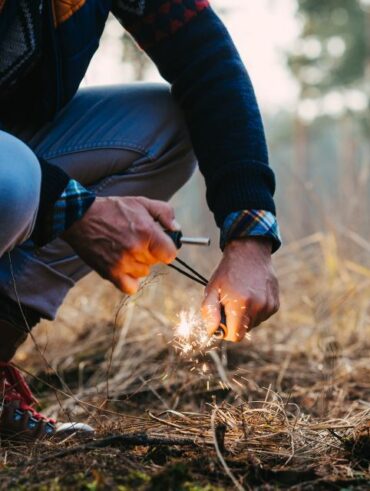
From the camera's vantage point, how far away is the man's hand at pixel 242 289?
4.09 feet

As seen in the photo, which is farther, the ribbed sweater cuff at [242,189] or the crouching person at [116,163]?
the ribbed sweater cuff at [242,189]

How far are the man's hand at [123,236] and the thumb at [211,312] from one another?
0.38 ft

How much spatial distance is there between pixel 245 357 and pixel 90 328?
Result: 73cm

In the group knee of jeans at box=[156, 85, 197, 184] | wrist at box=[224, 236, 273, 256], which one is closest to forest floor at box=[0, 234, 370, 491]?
wrist at box=[224, 236, 273, 256]

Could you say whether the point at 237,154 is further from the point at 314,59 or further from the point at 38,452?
the point at 314,59

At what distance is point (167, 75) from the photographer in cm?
163

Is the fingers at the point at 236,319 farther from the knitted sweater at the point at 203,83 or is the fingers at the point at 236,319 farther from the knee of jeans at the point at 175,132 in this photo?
the knee of jeans at the point at 175,132

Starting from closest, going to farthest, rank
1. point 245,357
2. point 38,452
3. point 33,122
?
point 38,452, point 33,122, point 245,357

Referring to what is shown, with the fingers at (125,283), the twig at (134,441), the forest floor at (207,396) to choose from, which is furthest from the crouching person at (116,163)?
the twig at (134,441)

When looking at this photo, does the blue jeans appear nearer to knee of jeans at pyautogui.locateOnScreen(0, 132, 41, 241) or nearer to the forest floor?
the forest floor

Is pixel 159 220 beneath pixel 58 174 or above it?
beneath

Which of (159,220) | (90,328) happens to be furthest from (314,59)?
(159,220)

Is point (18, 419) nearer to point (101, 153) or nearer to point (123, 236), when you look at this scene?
point (123, 236)

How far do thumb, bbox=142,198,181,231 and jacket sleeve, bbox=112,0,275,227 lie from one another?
0.15 meters
